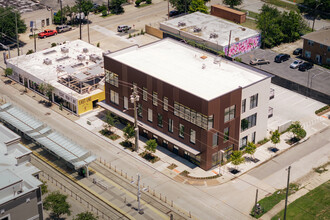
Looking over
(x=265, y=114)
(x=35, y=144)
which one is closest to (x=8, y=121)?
(x=35, y=144)

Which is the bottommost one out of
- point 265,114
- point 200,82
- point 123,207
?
point 123,207

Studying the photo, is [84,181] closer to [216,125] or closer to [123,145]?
[123,145]

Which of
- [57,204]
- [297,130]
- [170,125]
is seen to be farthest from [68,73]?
[297,130]

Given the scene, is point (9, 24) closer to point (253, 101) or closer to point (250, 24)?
point (250, 24)

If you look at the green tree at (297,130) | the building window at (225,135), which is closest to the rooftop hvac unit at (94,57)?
the building window at (225,135)

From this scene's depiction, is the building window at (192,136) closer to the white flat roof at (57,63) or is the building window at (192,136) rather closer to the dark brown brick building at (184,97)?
the dark brown brick building at (184,97)

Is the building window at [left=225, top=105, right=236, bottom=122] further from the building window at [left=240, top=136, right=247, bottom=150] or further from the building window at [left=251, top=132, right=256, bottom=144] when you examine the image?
the building window at [left=251, top=132, right=256, bottom=144]

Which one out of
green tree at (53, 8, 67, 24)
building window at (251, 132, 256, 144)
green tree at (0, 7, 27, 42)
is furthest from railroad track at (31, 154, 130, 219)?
green tree at (53, 8, 67, 24)
